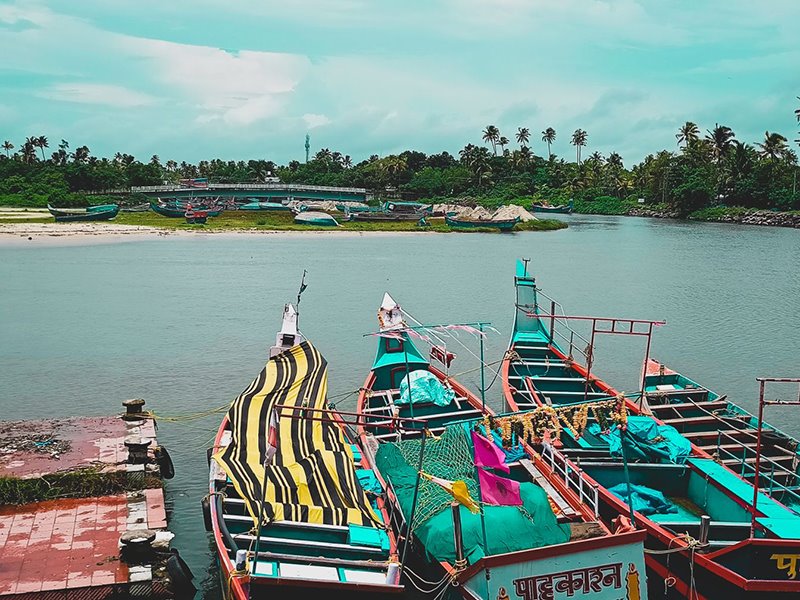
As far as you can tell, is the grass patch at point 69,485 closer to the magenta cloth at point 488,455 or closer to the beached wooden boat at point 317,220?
the magenta cloth at point 488,455

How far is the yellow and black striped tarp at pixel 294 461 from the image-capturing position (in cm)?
1102

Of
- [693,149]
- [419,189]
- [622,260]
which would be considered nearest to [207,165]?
[419,189]

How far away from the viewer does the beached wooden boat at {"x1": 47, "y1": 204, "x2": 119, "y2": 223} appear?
71.9 m

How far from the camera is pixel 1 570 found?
34.2ft

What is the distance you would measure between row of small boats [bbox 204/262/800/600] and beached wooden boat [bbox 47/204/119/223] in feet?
211

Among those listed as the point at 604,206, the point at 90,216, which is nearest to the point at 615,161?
the point at 604,206

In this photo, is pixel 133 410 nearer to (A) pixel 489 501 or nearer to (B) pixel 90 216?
(A) pixel 489 501

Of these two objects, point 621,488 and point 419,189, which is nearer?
point 621,488

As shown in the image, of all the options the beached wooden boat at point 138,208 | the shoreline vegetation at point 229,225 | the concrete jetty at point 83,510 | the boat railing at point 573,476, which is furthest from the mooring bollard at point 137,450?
the beached wooden boat at point 138,208

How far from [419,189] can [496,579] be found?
358ft

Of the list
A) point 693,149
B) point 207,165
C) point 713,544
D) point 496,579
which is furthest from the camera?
point 207,165

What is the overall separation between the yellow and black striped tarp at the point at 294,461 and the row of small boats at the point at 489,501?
0.08 feet

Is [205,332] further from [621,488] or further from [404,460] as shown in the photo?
[621,488]

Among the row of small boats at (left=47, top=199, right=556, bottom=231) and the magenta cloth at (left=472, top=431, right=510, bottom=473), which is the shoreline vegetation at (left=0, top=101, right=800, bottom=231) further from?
the magenta cloth at (left=472, top=431, right=510, bottom=473)
